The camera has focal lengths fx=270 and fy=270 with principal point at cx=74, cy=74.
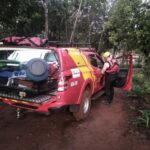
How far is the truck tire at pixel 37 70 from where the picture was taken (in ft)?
16.6

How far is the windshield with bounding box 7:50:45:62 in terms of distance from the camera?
5713 mm

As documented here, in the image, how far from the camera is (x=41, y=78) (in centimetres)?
509

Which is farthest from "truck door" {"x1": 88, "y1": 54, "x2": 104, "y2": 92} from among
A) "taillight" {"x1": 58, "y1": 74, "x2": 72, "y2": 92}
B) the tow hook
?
the tow hook

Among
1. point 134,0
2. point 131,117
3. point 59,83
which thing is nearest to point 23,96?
point 59,83

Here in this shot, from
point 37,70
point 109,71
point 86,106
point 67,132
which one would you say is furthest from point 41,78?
point 109,71

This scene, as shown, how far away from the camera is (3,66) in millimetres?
5492

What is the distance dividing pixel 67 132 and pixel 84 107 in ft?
3.46

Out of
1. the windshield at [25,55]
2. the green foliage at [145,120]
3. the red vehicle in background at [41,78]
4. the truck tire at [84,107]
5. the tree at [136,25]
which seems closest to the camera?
the red vehicle in background at [41,78]

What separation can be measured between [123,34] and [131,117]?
10.5 m

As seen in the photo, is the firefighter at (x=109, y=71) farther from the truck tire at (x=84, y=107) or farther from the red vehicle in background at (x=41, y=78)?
the red vehicle in background at (x=41, y=78)

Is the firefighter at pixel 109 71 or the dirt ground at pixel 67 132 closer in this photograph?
the dirt ground at pixel 67 132

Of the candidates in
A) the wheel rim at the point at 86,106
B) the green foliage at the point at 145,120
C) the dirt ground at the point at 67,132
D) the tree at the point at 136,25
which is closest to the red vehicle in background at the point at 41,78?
the wheel rim at the point at 86,106

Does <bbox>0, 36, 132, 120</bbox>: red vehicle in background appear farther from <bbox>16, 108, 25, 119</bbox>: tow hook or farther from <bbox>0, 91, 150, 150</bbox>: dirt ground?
<bbox>16, 108, 25, 119</bbox>: tow hook

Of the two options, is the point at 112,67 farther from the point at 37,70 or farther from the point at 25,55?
the point at 37,70
